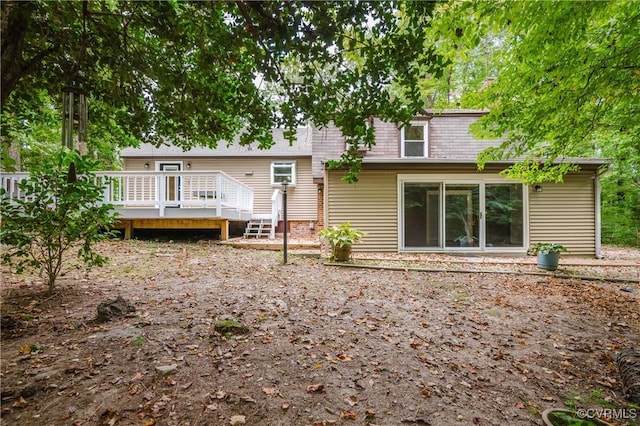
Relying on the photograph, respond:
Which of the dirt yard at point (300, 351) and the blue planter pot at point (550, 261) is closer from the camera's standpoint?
the dirt yard at point (300, 351)

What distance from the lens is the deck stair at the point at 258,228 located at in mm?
11148

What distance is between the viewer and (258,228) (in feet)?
38.8

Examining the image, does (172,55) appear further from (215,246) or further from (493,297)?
(215,246)

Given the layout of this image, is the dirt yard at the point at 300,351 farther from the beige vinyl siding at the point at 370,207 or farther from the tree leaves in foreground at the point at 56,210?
the beige vinyl siding at the point at 370,207

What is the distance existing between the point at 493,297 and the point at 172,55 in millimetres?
5475

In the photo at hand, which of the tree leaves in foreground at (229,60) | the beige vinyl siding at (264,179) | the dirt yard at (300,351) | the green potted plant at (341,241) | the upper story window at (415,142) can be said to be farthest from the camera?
the beige vinyl siding at (264,179)

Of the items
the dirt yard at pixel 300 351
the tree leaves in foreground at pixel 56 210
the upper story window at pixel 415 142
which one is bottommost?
the dirt yard at pixel 300 351

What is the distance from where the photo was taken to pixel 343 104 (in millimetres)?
2801

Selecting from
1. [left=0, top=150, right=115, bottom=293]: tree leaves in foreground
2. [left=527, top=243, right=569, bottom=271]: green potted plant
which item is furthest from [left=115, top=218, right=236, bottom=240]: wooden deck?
[left=527, top=243, right=569, bottom=271]: green potted plant

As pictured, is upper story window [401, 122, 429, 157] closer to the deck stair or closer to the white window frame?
the white window frame

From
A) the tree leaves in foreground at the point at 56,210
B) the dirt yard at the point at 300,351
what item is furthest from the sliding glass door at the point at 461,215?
the tree leaves in foreground at the point at 56,210

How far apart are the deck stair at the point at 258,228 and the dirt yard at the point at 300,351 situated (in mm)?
5812

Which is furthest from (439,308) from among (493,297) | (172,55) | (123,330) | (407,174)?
(407,174)

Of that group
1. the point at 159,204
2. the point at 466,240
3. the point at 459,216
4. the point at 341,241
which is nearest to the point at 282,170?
the point at 159,204
